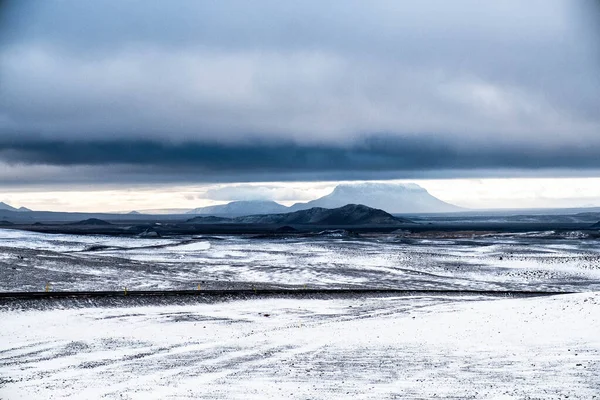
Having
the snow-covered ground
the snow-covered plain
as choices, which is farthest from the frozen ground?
the snow-covered ground

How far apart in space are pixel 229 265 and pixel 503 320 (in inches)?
1692

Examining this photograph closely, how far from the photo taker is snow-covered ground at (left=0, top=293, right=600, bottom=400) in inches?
746

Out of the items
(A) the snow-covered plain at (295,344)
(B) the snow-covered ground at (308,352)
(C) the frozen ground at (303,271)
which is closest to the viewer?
(B) the snow-covered ground at (308,352)

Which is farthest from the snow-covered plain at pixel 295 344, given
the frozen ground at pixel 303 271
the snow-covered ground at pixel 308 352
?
the frozen ground at pixel 303 271

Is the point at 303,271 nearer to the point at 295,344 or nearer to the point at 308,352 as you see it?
the point at 295,344

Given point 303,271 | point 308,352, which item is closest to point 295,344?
point 308,352

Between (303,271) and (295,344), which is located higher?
(295,344)

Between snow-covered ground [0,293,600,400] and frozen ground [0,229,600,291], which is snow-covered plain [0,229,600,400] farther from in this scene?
frozen ground [0,229,600,291]

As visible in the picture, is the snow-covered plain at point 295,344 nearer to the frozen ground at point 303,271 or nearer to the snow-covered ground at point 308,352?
the snow-covered ground at point 308,352

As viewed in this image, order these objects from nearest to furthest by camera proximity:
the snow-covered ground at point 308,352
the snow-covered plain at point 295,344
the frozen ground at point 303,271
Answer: the snow-covered ground at point 308,352 → the snow-covered plain at point 295,344 → the frozen ground at point 303,271

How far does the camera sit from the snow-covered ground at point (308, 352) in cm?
1894

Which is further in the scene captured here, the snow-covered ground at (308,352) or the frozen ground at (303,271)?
the frozen ground at (303,271)

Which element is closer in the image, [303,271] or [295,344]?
[295,344]

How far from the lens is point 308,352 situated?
24.7 metres
